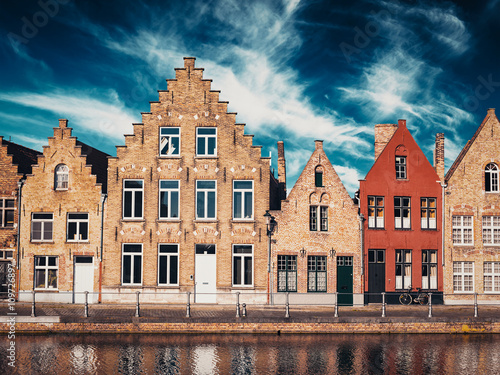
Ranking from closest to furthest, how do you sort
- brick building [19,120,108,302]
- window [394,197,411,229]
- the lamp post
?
1. the lamp post
2. brick building [19,120,108,302]
3. window [394,197,411,229]

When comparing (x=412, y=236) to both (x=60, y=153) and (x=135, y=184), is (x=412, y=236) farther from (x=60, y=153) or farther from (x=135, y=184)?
(x=60, y=153)

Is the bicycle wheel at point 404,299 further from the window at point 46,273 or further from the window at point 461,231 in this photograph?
the window at point 46,273

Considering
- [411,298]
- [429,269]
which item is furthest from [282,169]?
[411,298]

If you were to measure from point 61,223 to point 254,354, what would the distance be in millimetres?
15040

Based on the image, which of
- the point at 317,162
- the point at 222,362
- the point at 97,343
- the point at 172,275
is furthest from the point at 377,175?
the point at 97,343

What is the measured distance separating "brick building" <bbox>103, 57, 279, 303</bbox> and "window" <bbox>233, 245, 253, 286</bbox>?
0.18 feet

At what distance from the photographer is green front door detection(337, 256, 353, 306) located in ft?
81.7

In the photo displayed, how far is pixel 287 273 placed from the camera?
25000mm

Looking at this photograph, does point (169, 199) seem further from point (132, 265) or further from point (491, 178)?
point (491, 178)

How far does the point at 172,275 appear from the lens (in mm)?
25312

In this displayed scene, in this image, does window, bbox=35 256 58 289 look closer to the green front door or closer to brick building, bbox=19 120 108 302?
brick building, bbox=19 120 108 302

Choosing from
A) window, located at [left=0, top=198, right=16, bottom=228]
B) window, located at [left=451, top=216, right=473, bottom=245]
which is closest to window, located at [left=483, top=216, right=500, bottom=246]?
window, located at [left=451, top=216, right=473, bottom=245]

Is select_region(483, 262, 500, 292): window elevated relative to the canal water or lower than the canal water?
elevated

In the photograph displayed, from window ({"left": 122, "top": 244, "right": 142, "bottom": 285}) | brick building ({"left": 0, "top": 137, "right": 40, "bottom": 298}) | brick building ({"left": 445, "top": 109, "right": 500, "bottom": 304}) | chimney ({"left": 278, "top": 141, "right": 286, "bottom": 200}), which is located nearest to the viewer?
window ({"left": 122, "top": 244, "right": 142, "bottom": 285})
